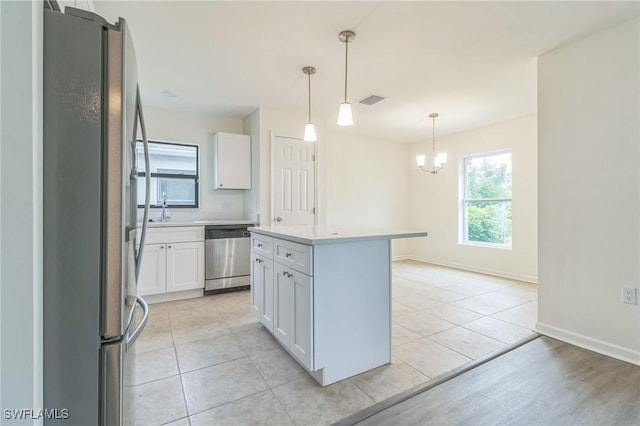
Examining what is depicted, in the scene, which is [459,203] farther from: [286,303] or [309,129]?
[286,303]

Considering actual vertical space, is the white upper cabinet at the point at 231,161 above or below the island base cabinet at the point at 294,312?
above

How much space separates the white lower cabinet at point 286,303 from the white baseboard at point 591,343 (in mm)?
2140

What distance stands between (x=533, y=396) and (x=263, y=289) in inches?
75.1

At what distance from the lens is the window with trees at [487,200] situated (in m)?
4.77

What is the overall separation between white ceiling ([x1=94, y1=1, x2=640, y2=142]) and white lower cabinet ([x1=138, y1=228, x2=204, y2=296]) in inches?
66.5

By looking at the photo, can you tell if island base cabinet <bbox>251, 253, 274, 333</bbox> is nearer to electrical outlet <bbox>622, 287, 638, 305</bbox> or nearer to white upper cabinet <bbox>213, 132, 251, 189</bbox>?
white upper cabinet <bbox>213, 132, 251, 189</bbox>

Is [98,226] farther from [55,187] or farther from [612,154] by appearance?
[612,154]

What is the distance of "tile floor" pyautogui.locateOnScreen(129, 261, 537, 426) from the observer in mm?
1607

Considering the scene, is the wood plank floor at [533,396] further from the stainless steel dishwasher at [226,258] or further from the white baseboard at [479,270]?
the stainless steel dishwasher at [226,258]

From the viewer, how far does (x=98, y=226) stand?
2.85ft

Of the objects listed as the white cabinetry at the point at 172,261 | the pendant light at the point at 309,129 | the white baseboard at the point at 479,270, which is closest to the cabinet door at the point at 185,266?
the white cabinetry at the point at 172,261

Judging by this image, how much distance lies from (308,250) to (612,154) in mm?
2387

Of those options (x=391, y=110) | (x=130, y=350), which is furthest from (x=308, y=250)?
(x=391, y=110)

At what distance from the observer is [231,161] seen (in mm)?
4117
